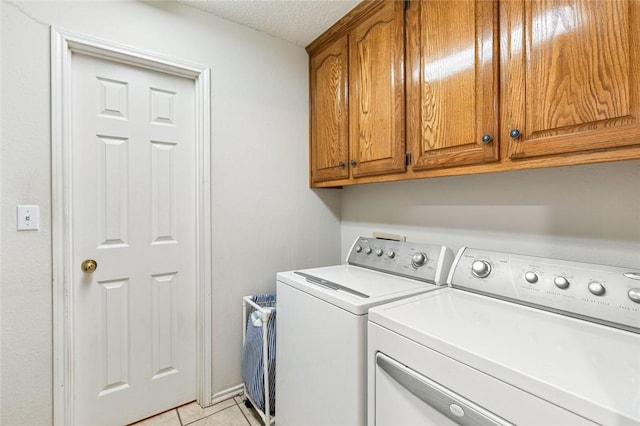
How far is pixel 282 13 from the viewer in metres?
1.72

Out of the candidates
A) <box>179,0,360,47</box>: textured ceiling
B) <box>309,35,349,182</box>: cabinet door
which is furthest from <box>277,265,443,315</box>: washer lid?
<box>179,0,360,47</box>: textured ceiling

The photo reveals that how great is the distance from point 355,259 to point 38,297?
158 cm

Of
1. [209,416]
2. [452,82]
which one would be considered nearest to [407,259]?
[452,82]

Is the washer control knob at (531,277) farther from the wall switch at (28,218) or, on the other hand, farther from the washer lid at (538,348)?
the wall switch at (28,218)

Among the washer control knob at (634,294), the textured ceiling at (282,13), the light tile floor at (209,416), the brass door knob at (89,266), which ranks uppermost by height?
the textured ceiling at (282,13)

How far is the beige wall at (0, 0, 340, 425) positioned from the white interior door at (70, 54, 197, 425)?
136 millimetres

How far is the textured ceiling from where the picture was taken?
163cm

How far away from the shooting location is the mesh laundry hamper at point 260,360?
1562 millimetres

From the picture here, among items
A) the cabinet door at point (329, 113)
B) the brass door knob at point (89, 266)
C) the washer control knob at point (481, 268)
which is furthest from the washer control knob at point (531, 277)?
the brass door knob at point (89, 266)

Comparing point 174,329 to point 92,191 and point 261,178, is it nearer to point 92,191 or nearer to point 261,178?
point 92,191

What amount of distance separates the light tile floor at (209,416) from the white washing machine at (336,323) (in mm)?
290

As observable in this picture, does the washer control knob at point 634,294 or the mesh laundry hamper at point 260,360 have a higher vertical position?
the washer control knob at point 634,294

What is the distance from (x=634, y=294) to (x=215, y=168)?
74.5 inches

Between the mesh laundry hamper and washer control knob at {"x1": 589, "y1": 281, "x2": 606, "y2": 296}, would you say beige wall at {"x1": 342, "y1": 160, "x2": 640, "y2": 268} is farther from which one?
the mesh laundry hamper
